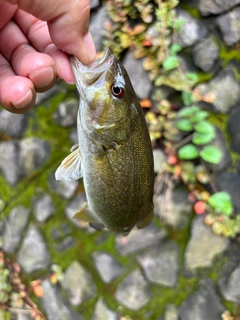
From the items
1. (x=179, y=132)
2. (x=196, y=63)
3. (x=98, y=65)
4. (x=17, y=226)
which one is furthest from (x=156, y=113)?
(x=17, y=226)

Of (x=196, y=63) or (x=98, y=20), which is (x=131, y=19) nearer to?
(x=98, y=20)

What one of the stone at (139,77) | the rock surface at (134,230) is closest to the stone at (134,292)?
the rock surface at (134,230)

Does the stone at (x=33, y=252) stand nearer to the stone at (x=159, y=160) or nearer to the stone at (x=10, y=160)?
the stone at (x=10, y=160)

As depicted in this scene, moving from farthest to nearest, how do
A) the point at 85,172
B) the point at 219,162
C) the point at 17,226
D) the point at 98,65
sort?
the point at 17,226 < the point at 219,162 < the point at 85,172 < the point at 98,65

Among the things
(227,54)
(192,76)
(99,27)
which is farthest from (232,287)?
(99,27)

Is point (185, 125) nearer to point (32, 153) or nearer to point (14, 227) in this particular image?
point (32, 153)

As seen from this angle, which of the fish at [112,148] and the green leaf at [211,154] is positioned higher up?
the fish at [112,148]

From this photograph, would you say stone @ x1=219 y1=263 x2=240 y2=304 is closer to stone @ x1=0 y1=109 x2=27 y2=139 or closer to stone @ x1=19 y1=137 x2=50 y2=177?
stone @ x1=19 y1=137 x2=50 y2=177

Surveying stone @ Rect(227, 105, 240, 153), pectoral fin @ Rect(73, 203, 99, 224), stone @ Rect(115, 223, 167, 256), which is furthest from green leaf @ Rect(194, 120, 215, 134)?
pectoral fin @ Rect(73, 203, 99, 224)
